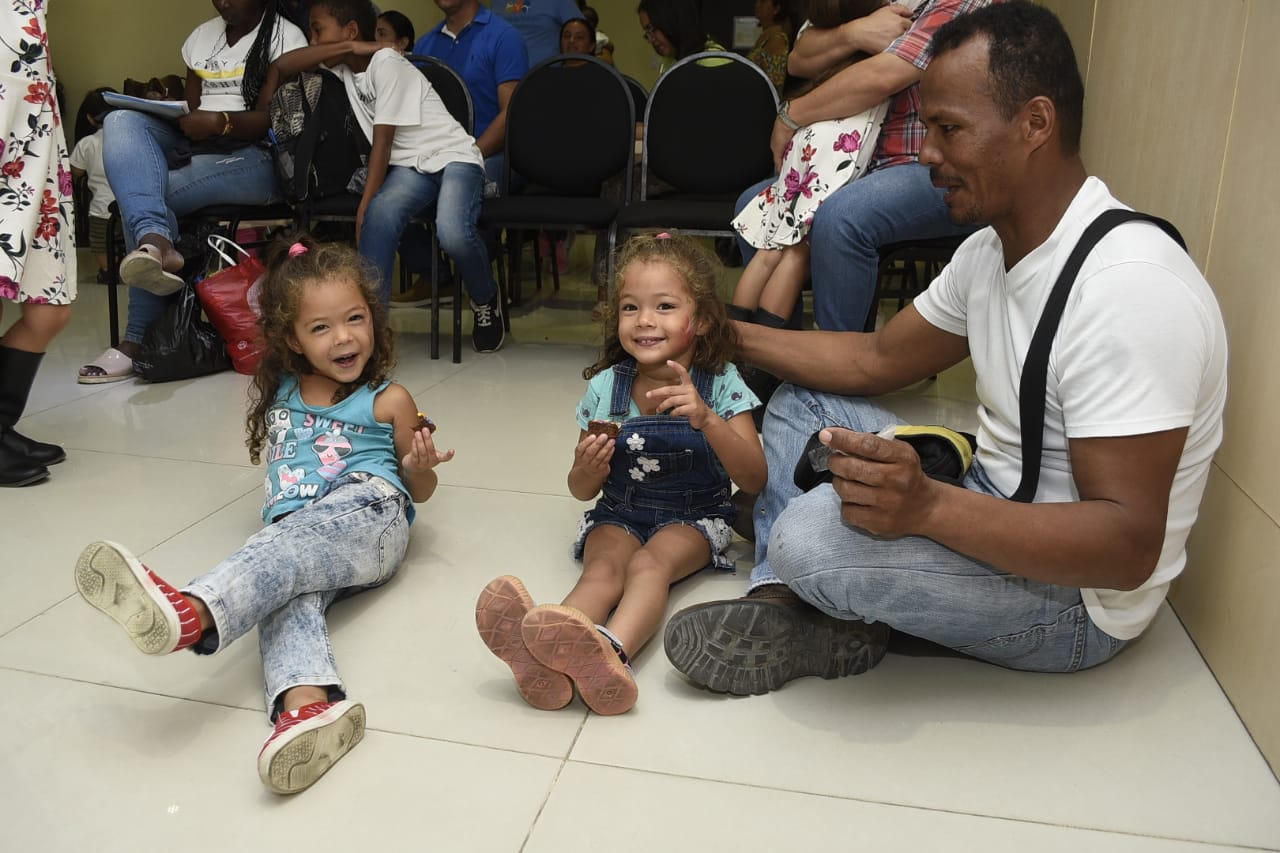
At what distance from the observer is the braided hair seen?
355cm

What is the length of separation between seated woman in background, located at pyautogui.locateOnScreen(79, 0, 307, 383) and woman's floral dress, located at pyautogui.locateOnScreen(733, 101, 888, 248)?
1907 millimetres

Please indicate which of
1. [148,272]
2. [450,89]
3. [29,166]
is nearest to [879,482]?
[29,166]

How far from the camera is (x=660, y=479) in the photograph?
1.81 metres

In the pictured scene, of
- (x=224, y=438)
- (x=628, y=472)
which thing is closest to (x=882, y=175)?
(x=628, y=472)

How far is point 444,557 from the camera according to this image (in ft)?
6.47

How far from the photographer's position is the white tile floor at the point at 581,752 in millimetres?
1218

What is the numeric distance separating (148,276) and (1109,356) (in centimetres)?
278

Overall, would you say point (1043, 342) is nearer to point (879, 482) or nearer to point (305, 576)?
point (879, 482)

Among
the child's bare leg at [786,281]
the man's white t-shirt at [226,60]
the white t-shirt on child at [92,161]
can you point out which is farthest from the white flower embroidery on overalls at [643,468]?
the white t-shirt on child at [92,161]

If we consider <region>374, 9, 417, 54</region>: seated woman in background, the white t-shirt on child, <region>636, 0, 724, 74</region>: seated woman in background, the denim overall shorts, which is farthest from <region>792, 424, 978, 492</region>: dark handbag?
the white t-shirt on child

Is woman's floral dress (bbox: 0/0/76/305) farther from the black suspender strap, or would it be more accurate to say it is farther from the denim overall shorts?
the black suspender strap

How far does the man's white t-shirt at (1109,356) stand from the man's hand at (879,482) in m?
0.20

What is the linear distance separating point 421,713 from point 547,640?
25 cm

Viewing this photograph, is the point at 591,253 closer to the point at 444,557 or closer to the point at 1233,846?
the point at 444,557
